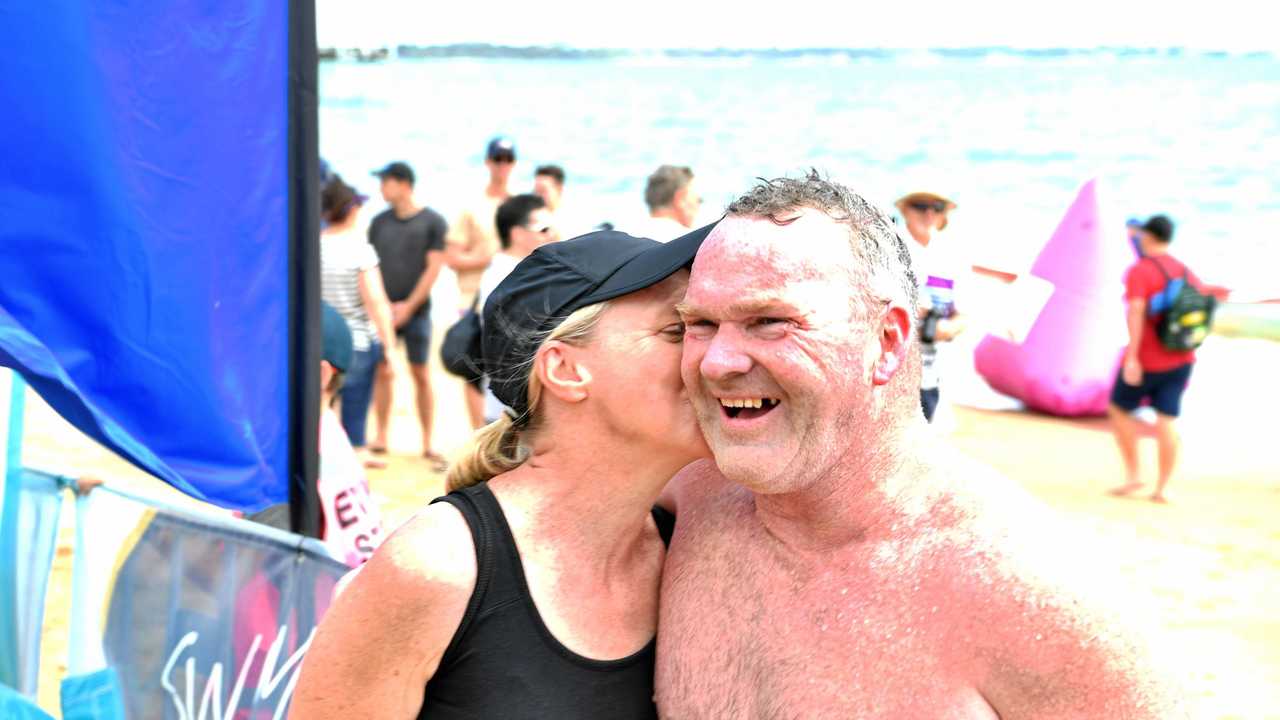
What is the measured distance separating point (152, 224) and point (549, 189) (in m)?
7.35

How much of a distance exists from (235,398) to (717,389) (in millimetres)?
1577

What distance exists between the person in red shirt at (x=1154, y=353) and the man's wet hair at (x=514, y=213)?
3673mm

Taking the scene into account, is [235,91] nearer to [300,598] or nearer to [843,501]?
[300,598]

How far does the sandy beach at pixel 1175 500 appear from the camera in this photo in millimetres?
5809

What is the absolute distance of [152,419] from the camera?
9.36 ft

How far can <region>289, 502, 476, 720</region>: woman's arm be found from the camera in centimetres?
179

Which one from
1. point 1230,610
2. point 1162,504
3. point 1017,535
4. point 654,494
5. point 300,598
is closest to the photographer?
point 1017,535

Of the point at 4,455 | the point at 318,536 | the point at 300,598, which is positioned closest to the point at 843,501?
the point at 300,598

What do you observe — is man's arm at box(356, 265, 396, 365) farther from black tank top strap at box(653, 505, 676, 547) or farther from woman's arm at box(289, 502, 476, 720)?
woman's arm at box(289, 502, 476, 720)

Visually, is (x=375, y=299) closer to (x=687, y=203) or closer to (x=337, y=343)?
(x=687, y=203)

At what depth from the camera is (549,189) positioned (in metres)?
10.0

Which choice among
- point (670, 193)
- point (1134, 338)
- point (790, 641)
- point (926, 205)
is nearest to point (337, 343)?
point (790, 641)

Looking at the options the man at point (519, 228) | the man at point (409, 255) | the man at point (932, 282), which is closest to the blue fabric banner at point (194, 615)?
the man at point (519, 228)

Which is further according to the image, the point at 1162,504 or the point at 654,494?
A: the point at 1162,504
